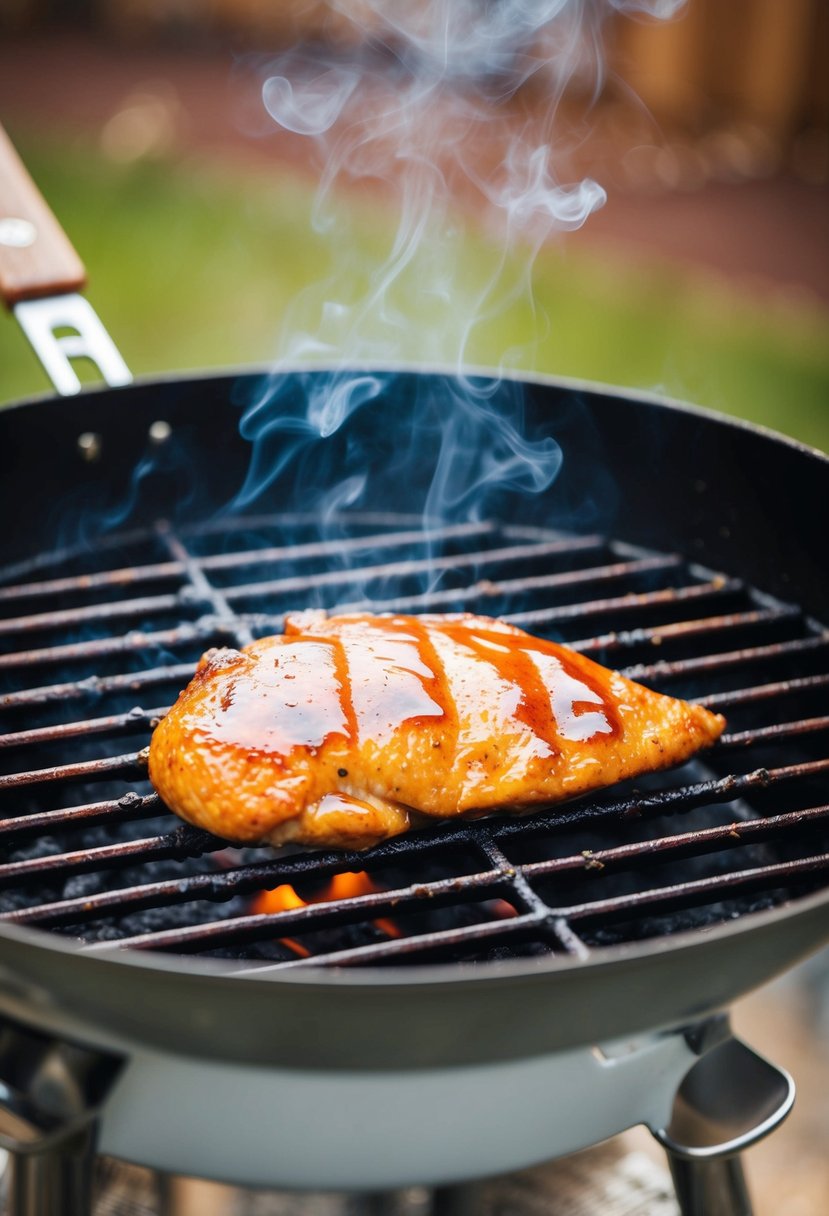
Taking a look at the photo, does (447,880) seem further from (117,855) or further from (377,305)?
(377,305)

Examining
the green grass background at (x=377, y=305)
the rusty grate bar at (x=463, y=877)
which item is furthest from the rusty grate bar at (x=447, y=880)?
the green grass background at (x=377, y=305)

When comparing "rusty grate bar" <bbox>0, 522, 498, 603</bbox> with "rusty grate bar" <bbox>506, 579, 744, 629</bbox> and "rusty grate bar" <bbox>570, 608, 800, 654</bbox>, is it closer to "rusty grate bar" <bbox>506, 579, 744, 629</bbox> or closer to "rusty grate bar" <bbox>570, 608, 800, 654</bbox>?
"rusty grate bar" <bbox>506, 579, 744, 629</bbox>

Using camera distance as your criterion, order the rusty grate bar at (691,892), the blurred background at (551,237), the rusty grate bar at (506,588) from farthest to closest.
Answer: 1. the blurred background at (551,237)
2. the rusty grate bar at (506,588)
3. the rusty grate bar at (691,892)

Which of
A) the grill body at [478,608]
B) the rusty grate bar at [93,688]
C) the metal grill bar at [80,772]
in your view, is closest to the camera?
the grill body at [478,608]

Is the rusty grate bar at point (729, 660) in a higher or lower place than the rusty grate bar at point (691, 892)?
higher

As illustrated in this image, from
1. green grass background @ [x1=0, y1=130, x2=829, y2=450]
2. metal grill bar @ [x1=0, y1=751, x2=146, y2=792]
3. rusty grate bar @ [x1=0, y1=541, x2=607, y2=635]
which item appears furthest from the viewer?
green grass background @ [x1=0, y1=130, x2=829, y2=450]

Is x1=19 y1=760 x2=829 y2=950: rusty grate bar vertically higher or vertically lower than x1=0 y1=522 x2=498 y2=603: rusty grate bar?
lower

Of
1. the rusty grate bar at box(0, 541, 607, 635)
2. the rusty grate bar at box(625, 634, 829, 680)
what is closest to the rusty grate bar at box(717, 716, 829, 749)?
the rusty grate bar at box(625, 634, 829, 680)

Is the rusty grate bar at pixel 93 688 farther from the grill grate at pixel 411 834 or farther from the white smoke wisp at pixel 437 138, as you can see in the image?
the white smoke wisp at pixel 437 138
